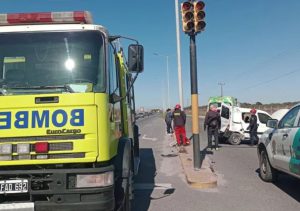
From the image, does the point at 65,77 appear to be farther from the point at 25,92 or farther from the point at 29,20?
the point at 29,20

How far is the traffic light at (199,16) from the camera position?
34.2 ft

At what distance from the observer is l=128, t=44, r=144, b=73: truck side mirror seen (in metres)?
5.96

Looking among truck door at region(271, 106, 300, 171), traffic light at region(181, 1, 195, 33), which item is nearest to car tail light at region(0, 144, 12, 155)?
truck door at region(271, 106, 300, 171)

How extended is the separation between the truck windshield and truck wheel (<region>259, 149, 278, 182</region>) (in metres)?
5.26

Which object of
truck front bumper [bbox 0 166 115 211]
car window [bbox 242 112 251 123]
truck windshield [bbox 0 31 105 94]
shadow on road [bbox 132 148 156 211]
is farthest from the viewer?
car window [bbox 242 112 251 123]

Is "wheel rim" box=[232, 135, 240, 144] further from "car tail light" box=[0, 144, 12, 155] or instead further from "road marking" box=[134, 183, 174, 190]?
"car tail light" box=[0, 144, 12, 155]

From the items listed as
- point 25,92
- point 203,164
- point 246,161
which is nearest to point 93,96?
point 25,92

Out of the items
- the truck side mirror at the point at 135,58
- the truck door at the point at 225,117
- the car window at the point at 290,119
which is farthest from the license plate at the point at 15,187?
the truck door at the point at 225,117

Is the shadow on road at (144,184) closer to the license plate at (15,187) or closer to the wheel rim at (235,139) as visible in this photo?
the license plate at (15,187)

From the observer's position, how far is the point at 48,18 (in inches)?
230

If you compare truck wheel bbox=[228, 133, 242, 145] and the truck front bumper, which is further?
truck wheel bbox=[228, 133, 242, 145]

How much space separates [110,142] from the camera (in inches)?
206

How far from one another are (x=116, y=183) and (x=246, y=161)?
323 inches

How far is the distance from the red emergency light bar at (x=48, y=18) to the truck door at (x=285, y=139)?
13.9ft
